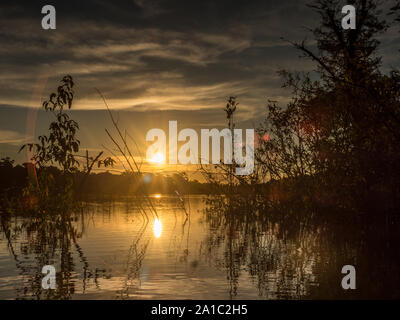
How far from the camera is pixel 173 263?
1066 cm

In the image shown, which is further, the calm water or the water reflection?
the water reflection

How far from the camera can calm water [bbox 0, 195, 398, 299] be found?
8.00 metres

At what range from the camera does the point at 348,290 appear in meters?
8.08

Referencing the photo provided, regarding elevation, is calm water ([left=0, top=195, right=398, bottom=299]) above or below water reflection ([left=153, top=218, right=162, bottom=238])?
below

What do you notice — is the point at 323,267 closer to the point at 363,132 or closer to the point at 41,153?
the point at 363,132

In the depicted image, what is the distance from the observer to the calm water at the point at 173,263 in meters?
8.00

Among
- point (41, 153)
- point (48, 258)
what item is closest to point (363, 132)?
point (48, 258)

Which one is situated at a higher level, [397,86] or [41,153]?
[397,86]

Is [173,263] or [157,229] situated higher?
[157,229]

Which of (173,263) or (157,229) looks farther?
(157,229)

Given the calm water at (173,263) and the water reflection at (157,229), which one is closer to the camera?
the calm water at (173,263)

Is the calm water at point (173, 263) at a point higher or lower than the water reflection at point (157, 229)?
lower
